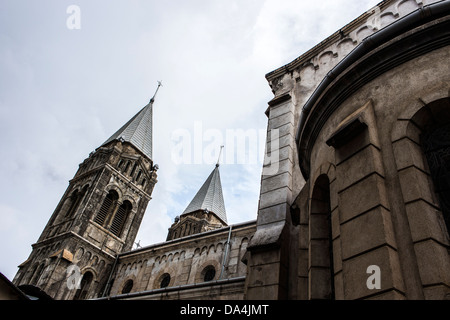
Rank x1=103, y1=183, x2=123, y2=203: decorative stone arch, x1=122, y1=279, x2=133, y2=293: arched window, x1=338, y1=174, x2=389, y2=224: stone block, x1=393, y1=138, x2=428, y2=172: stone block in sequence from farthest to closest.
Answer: x1=103, y1=183, x2=123, y2=203: decorative stone arch → x1=122, y1=279, x2=133, y2=293: arched window → x1=393, y1=138, x2=428, y2=172: stone block → x1=338, y1=174, x2=389, y2=224: stone block

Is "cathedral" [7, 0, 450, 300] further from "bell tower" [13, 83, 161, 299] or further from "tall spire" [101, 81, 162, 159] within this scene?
"tall spire" [101, 81, 162, 159]

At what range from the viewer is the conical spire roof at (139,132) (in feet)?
113

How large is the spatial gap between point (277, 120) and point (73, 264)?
70.3 feet

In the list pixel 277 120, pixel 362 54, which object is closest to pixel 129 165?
pixel 277 120

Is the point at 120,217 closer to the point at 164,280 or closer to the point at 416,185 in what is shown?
the point at 164,280

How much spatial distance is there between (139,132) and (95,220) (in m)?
11.7

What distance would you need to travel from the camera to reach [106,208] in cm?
2897

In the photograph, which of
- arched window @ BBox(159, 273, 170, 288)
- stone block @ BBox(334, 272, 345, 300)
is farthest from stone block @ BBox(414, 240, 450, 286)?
arched window @ BBox(159, 273, 170, 288)

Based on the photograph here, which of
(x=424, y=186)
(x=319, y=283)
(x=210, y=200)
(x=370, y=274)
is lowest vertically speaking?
(x=370, y=274)

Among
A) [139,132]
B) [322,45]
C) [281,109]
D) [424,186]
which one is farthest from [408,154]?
[139,132]

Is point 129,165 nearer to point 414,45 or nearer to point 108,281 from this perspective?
point 108,281

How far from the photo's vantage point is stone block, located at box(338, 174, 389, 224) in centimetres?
386

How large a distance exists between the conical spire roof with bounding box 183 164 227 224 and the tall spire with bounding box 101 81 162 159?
821 centimetres

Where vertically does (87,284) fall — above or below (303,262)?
above
